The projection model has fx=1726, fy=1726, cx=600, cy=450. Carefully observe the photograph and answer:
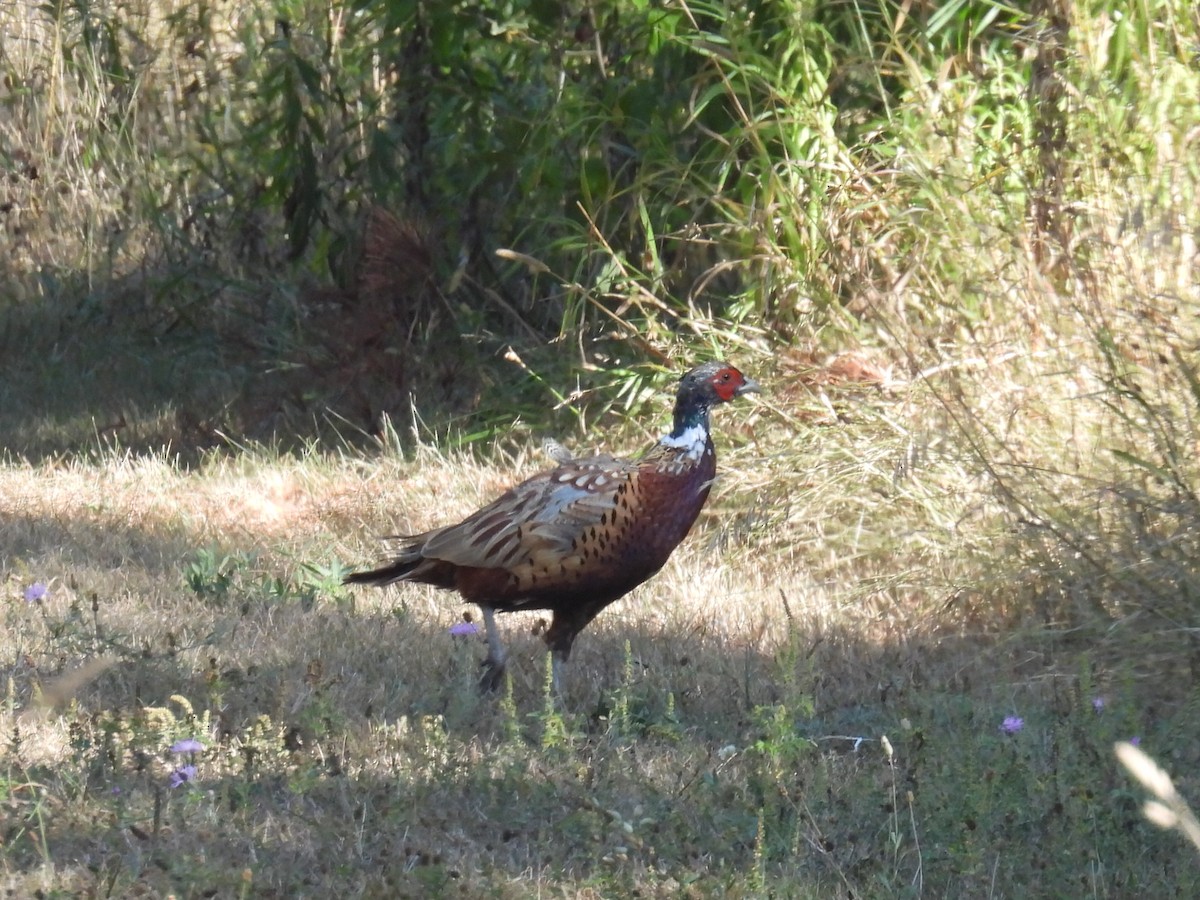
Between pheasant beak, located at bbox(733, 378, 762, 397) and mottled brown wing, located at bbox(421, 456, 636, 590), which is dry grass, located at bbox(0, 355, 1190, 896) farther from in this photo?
pheasant beak, located at bbox(733, 378, 762, 397)

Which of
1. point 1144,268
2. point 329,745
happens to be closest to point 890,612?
point 1144,268

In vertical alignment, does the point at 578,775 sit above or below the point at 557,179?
below

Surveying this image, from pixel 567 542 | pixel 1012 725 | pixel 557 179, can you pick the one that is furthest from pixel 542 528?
pixel 557 179

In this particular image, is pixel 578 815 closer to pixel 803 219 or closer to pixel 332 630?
pixel 332 630

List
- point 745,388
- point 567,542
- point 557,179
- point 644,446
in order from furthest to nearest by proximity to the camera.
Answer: point 557,179 < point 644,446 < point 745,388 < point 567,542

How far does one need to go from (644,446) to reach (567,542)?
2.50m

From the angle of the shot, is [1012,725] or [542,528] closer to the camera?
[1012,725]

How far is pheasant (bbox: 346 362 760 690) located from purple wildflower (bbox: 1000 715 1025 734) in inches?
42.6

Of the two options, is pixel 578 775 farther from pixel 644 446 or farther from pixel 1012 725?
pixel 644 446

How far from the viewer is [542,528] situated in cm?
462

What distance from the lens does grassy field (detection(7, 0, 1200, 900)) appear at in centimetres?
354

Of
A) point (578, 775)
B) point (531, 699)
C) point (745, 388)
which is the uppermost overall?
point (745, 388)

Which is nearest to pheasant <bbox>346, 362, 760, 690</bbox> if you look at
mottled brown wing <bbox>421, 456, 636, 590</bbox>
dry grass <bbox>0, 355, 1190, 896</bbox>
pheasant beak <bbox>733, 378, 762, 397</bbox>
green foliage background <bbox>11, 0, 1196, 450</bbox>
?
mottled brown wing <bbox>421, 456, 636, 590</bbox>

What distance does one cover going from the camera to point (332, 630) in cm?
513
